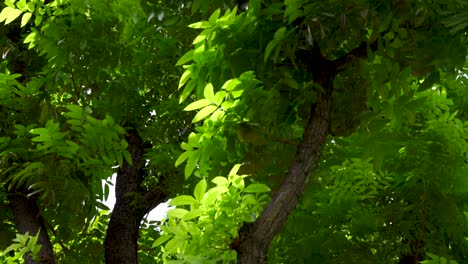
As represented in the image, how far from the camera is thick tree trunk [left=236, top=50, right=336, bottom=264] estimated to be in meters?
2.42

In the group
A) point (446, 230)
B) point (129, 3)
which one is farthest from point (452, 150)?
point (129, 3)

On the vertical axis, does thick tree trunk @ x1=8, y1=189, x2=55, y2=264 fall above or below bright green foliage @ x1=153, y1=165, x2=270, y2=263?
above

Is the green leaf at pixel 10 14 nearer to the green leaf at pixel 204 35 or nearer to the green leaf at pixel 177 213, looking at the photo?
the green leaf at pixel 204 35

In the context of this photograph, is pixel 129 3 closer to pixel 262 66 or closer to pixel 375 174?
pixel 262 66

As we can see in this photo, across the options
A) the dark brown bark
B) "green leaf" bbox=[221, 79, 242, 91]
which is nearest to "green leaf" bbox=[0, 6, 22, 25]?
Result: "green leaf" bbox=[221, 79, 242, 91]

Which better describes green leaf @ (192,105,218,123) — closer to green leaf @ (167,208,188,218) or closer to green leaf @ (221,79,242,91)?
green leaf @ (221,79,242,91)

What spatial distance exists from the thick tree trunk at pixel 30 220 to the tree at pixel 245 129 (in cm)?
1

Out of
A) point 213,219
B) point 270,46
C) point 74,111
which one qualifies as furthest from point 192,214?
point 74,111

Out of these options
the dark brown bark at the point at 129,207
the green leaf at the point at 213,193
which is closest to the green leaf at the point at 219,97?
the green leaf at the point at 213,193

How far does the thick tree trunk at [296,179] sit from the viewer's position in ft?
7.95

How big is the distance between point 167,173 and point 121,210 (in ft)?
2.70

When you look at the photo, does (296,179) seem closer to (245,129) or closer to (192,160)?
(245,129)

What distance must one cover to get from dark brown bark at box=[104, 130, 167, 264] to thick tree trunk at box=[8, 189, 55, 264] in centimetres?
115

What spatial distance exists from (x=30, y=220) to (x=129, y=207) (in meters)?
1.54
